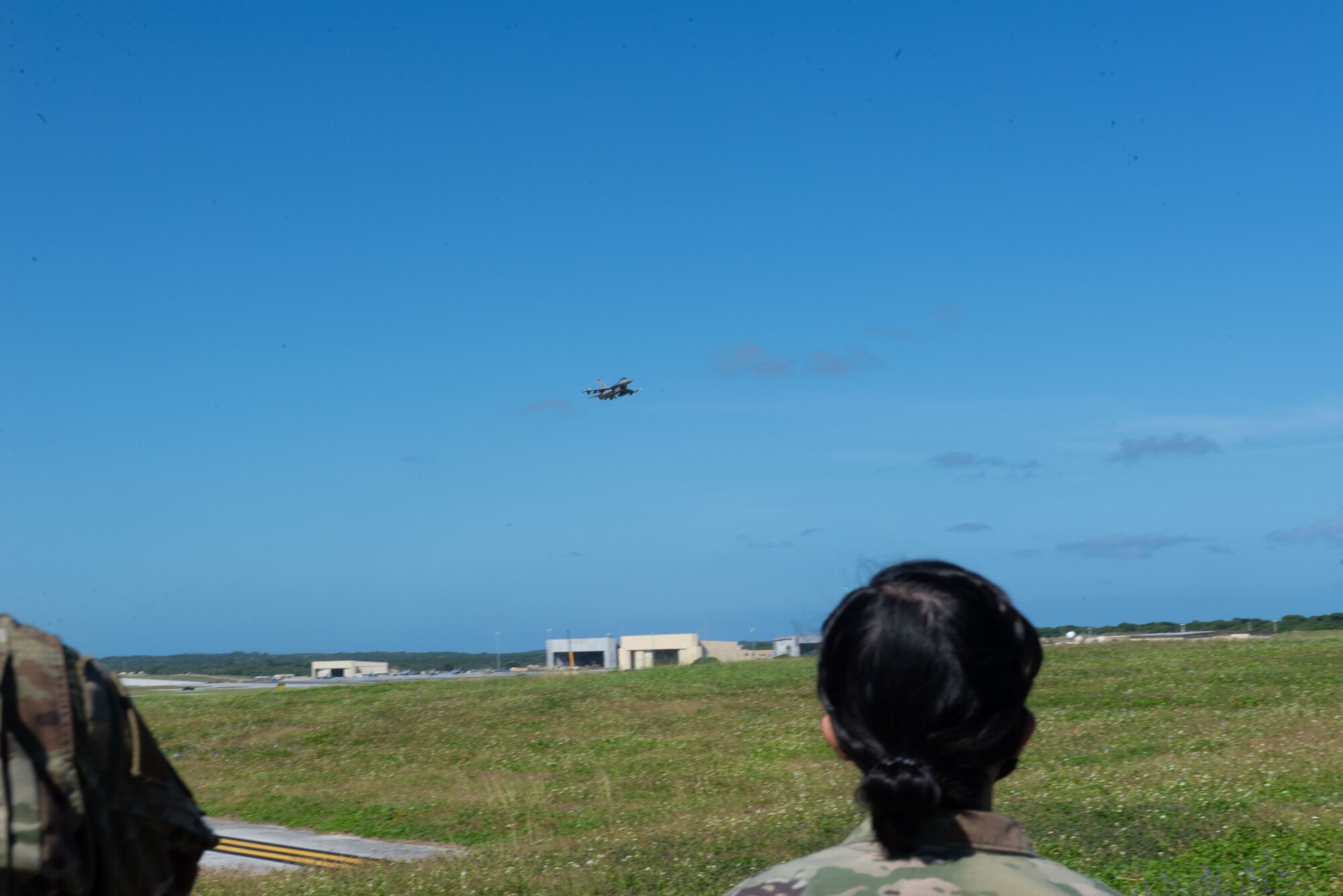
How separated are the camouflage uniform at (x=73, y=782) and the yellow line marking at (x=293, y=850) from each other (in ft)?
55.2

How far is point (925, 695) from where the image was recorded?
6.97ft

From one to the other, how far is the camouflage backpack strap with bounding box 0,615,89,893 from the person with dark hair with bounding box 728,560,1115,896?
3.92 feet

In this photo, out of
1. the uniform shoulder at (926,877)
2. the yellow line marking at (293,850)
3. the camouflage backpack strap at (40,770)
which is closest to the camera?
the uniform shoulder at (926,877)

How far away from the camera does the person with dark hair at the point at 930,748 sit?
2084 millimetres

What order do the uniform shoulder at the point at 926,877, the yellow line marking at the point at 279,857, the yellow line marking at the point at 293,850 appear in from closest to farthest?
the uniform shoulder at the point at 926,877
the yellow line marking at the point at 279,857
the yellow line marking at the point at 293,850

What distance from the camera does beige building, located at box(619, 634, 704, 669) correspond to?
11050 cm

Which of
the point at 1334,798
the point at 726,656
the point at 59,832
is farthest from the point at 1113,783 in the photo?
the point at 726,656

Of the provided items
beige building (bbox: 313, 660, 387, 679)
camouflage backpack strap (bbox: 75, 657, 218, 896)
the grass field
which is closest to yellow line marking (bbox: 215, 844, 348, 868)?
the grass field

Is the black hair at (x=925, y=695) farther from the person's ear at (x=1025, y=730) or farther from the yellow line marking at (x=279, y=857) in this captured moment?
the yellow line marking at (x=279, y=857)

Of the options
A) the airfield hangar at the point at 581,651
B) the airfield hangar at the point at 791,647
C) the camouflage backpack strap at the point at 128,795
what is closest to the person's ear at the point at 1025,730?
the camouflage backpack strap at the point at 128,795

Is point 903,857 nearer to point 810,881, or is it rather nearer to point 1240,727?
point 810,881

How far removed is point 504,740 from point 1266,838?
850 inches

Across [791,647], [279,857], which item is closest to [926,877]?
[279,857]

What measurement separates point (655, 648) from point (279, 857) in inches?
3677
